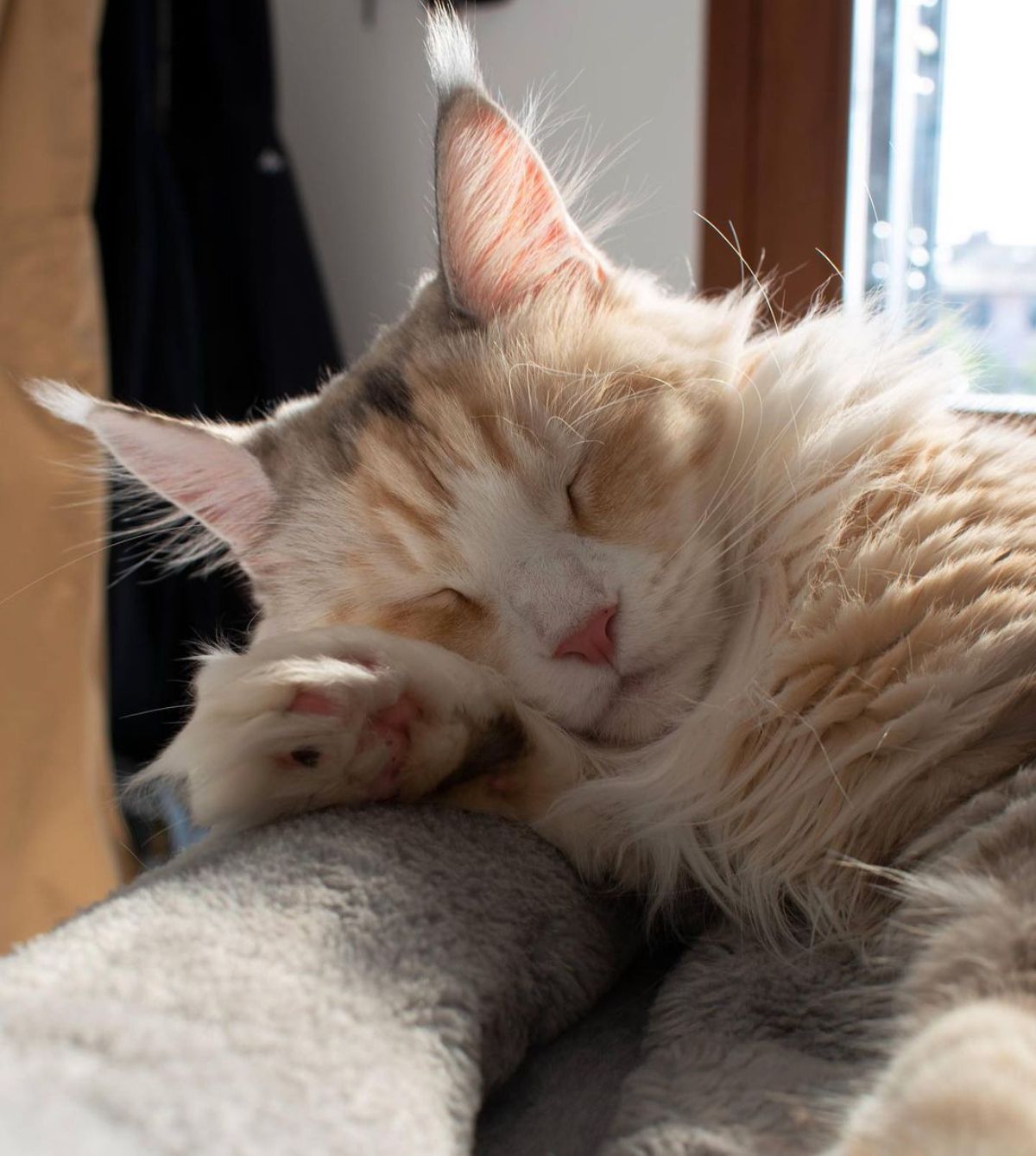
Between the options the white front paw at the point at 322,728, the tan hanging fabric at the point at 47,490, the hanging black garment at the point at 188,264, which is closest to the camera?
the white front paw at the point at 322,728

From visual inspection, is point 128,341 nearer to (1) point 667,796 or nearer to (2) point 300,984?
(1) point 667,796

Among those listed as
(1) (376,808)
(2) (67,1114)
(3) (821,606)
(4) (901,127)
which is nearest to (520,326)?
(3) (821,606)

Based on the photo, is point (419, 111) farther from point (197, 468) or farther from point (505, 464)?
point (505, 464)

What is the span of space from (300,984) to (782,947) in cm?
33

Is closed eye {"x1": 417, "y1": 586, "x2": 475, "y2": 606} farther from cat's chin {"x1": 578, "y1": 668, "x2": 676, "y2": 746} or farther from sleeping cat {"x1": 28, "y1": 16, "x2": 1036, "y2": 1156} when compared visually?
cat's chin {"x1": 578, "y1": 668, "x2": 676, "y2": 746}

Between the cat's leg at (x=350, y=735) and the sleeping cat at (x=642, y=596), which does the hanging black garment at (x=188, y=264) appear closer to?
the sleeping cat at (x=642, y=596)

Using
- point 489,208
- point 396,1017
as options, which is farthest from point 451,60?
point 396,1017

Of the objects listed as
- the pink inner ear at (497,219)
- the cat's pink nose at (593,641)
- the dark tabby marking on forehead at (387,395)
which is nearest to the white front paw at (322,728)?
the cat's pink nose at (593,641)

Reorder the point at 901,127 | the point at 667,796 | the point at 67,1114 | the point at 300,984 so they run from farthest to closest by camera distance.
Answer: the point at 901,127 < the point at 667,796 < the point at 300,984 < the point at 67,1114

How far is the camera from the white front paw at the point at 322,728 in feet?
2.16

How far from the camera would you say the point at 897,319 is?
3.47 feet

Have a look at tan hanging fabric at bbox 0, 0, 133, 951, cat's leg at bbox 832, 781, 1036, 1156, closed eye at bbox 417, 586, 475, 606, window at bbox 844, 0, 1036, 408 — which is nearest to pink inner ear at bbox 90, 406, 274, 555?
closed eye at bbox 417, 586, 475, 606

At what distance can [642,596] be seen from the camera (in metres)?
0.83

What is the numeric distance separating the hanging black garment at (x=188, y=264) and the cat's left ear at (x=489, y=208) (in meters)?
1.13
